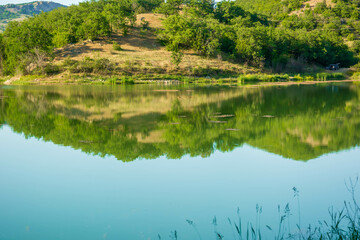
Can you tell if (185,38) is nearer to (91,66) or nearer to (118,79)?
(118,79)

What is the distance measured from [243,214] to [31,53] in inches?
2305

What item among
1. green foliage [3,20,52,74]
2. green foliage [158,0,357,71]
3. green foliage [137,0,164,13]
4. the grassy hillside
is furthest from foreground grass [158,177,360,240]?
green foliage [137,0,164,13]

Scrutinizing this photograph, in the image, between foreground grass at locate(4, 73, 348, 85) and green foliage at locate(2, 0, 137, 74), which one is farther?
green foliage at locate(2, 0, 137, 74)

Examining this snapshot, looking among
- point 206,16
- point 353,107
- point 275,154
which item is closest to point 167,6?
point 206,16

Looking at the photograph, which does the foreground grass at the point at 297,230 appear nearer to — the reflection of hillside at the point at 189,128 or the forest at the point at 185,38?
the reflection of hillside at the point at 189,128

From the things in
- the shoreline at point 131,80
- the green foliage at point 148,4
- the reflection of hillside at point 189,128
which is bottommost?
the reflection of hillside at point 189,128

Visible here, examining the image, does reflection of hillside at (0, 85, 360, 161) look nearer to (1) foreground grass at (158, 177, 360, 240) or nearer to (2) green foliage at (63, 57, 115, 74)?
(1) foreground grass at (158, 177, 360, 240)

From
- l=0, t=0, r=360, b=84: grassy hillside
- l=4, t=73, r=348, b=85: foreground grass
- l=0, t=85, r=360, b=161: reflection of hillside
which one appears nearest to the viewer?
l=0, t=85, r=360, b=161: reflection of hillside

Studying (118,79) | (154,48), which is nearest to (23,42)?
(118,79)

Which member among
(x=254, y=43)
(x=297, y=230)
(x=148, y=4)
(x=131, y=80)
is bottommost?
(x=297, y=230)

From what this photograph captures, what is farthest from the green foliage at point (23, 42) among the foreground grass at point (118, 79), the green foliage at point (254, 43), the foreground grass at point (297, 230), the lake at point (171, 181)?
the foreground grass at point (297, 230)

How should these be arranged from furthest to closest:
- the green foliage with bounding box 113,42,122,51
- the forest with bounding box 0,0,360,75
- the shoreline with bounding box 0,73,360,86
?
the green foliage with bounding box 113,42,122,51 → the forest with bounding box 0,0,360,75 → the shoreline with bounding box 0,73,360,86

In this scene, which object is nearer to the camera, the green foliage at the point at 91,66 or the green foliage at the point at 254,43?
the green foliage at the point at 91,66

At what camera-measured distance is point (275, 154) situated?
31.6 ft
